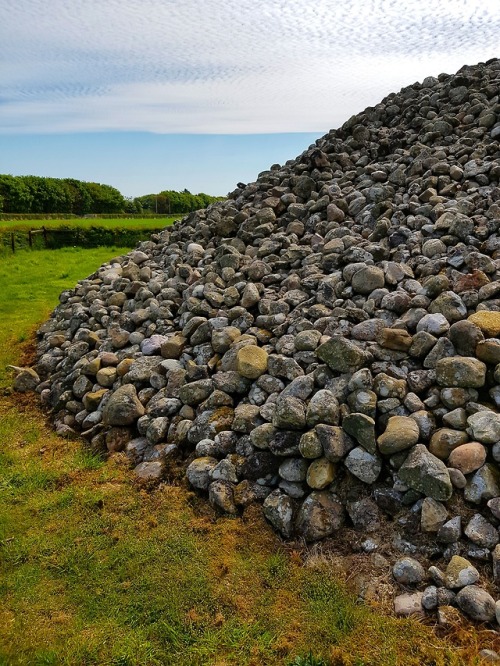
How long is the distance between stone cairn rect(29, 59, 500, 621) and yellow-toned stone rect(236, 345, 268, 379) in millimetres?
24

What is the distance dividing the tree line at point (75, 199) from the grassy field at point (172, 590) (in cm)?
6224

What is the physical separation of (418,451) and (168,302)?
4.93 metres

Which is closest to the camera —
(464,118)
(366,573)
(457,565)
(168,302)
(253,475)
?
(457,565)

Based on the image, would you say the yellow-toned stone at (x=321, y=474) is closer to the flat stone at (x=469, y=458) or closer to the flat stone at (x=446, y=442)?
the flat stone at (x=446, y=442)

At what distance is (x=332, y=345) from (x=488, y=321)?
5.17 ft

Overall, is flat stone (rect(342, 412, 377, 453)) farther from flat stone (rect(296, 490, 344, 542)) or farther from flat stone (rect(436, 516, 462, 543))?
flat stone (rect(436, 516, 462, 543))

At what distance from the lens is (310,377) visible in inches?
206

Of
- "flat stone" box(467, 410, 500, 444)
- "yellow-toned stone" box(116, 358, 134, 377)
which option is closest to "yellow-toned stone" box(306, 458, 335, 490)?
"flat stone" box(467, 410, 500, 444)

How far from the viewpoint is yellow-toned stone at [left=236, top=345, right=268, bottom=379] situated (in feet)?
18.9

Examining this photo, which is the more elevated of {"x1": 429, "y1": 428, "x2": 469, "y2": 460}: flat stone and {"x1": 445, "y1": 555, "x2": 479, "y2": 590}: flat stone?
{"x1": 429, "y1": 428, "x2": 469, "y2": 460}: flat stone

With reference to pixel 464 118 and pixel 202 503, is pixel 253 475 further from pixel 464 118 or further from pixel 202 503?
pixel 464 118

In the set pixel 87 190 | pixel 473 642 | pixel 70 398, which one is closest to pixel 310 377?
pixel 473 642

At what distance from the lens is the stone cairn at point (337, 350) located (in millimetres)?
4285

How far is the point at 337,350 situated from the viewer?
5223mm
